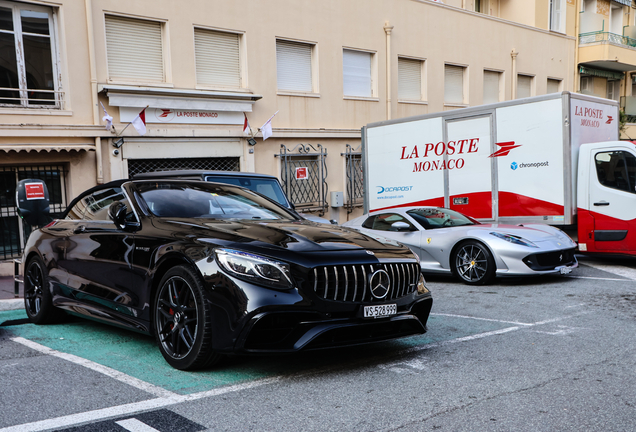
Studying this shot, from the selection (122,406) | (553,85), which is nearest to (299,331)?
(122,406)

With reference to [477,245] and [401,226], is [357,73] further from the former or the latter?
[477,245]

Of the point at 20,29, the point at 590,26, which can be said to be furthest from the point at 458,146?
the point at 590,26

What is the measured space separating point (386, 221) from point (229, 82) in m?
6.48

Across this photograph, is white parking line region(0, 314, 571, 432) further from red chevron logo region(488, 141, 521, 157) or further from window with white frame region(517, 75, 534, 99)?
window with white frame region(517, 75, 534, 99)

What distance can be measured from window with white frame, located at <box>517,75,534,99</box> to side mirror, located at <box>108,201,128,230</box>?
20017mm

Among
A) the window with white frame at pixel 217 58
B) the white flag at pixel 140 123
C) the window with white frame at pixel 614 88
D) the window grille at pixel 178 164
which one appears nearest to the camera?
the white flag at pixel 140 123

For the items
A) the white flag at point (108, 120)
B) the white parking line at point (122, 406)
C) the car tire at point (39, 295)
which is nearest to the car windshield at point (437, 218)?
the white parking line at point (122, 406)

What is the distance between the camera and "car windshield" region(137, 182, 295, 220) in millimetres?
5129

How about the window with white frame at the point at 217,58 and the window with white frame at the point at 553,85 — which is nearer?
the window with white frame at the point at 217,58

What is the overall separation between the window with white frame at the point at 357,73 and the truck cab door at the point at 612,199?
8.33 metres

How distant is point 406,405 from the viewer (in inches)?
147

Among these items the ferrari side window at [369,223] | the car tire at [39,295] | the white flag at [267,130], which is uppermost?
the white flag at [267,130]

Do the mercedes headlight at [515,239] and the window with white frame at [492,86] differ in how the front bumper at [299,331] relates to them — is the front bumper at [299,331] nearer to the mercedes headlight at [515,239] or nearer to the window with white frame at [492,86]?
the mercedes headlight at [515,239]

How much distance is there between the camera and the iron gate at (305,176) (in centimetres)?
1606
